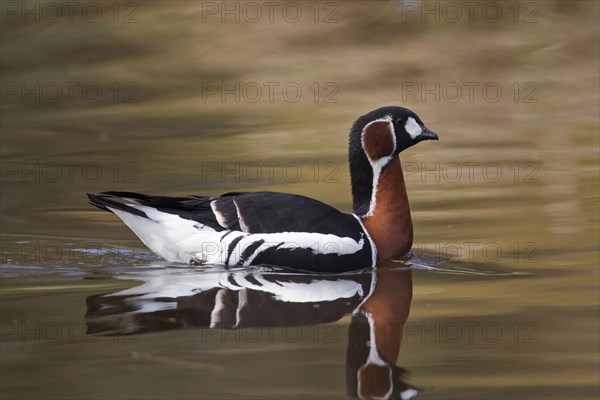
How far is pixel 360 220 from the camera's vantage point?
34.8ft

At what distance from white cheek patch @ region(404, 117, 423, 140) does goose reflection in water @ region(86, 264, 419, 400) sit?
3.70 ft

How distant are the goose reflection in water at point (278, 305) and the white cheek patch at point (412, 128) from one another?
3.70ft

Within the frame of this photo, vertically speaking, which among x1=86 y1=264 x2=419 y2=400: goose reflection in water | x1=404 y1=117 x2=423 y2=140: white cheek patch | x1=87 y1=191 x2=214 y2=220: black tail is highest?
x1=404 y1=117 x2=423 y2=140: white cheek patch

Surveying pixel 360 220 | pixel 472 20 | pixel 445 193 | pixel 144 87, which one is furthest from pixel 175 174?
pixel 472 20

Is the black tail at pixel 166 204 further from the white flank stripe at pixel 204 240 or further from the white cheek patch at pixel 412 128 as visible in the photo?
the white cheek patch at pixel 412 128

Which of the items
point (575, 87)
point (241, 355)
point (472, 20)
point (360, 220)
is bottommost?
point (241, 355)

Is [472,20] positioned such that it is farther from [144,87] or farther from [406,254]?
[406,254]

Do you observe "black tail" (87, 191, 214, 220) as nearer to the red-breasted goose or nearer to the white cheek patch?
the red-breasted goose

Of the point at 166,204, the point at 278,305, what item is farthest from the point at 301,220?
the point at 278,305

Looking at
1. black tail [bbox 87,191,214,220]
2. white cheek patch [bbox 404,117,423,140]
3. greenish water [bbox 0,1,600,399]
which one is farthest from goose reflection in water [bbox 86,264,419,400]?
white cheek patch [bbox 404,117,423,140]

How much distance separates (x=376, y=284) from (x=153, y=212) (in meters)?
1.97

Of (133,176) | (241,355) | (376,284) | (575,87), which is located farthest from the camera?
(575,87)

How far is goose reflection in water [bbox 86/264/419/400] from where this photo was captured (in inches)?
312

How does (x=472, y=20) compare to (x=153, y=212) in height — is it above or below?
above
